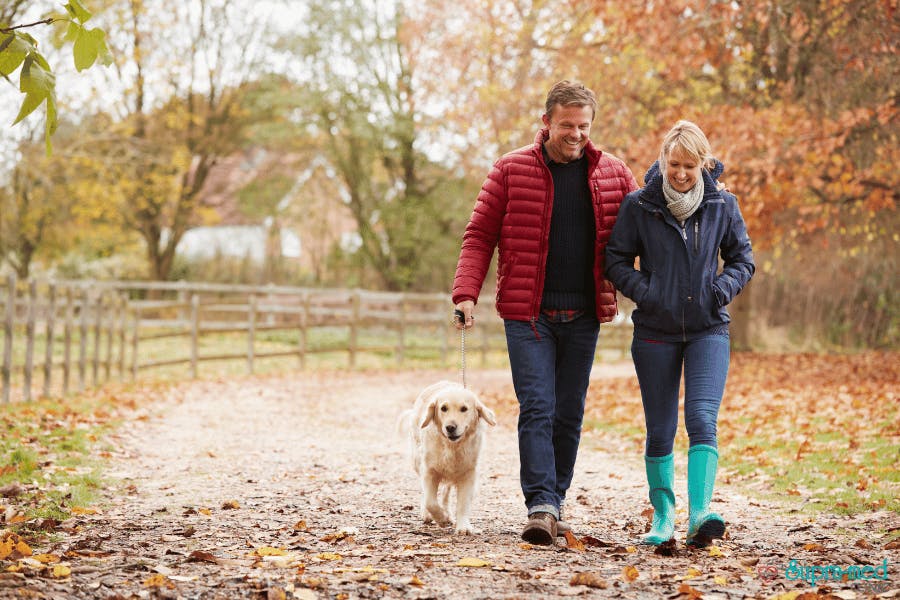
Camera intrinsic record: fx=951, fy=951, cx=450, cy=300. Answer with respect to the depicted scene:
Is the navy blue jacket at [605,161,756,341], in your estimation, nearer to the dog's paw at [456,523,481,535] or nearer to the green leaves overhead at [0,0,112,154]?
the dog's paw at [456,523,481,535]

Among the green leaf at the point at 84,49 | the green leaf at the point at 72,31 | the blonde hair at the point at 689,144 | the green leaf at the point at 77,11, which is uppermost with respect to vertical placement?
the green leaf at the point at 77,11

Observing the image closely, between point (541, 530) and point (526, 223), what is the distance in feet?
4.61

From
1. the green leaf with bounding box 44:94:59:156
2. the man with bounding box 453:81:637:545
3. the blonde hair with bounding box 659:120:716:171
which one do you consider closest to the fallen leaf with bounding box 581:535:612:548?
the man with bounding box 453:81:637:545

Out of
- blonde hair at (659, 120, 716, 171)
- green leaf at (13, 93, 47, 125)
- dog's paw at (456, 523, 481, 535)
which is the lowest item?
dog's paw at (456, 523, 481, 535)

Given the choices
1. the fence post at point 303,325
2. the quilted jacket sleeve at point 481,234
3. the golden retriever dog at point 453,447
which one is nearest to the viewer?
the quilted jacket sleeve at point 481,234

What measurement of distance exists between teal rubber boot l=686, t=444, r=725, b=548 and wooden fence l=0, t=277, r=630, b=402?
314 inches

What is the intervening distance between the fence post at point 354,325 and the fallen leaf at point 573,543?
1466 cm

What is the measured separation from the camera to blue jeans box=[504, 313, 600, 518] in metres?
4.46

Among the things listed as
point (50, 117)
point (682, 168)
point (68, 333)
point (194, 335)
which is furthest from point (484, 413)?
point (194, 335)

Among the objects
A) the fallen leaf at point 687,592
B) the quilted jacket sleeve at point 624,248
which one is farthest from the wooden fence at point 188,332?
the fallen leaf at point 687,592

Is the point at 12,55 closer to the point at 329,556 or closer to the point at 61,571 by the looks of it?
the point at 61,571

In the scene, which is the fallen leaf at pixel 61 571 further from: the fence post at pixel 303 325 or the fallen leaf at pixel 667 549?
the fence post at pixel 303 325

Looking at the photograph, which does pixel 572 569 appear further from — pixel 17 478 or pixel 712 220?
pixel 17 478

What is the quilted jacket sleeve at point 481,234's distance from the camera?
4.56m
